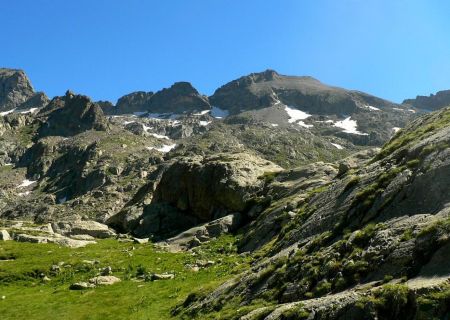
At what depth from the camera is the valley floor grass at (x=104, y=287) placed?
110 feet

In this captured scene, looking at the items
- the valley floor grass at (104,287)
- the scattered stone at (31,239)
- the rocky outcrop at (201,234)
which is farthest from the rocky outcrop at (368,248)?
the scattered stone at (31,239)

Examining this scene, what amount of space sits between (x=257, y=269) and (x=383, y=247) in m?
10.3

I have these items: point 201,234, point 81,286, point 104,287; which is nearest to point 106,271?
point 81,286

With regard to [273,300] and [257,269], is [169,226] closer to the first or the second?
[257,269]

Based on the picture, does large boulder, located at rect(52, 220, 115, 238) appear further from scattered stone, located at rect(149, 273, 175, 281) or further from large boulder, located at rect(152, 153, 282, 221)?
scattered stone, located at rect(149, 273, 175, 281)

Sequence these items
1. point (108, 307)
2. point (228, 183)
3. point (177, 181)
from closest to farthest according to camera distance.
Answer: point (108, 307), point (228, 183), point (177, 181)

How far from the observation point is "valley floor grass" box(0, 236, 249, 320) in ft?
110

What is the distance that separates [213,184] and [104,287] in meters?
33.7

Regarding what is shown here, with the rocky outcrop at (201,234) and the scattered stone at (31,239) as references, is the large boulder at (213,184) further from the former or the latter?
the scattered stone at (31,239)

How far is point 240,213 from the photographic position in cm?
6375

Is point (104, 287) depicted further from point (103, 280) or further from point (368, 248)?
point (368, 248)

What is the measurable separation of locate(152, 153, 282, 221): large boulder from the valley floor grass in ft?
42.4

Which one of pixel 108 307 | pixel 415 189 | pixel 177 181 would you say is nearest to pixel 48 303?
pixel 108 307

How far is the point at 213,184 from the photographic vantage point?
71.8 metres
